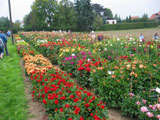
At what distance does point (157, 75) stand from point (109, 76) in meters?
1.20

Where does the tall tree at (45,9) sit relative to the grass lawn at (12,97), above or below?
above

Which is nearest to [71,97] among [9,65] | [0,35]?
[9,65]

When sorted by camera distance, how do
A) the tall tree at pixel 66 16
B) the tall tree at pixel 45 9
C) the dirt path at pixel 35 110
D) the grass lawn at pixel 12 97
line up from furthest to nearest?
the tall tree at pixel 45 9
the tall tree at pixel 66 16
the grass lawn at pixel 12 97
the dirt path at pixel 35 110

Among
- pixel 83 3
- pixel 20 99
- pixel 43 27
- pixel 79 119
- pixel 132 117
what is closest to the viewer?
pixel 79 119

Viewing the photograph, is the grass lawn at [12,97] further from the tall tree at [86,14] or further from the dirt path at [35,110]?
the tall tree at [86,14]

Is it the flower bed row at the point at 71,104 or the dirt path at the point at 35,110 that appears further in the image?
the dirt path at the point at 35,110

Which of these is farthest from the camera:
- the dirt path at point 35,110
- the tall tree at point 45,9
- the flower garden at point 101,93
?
the tall tree at point 45,9

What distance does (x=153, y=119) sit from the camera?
2.66m

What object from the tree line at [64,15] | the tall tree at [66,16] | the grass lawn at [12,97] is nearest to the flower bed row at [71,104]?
the grass lawn at [12,97]

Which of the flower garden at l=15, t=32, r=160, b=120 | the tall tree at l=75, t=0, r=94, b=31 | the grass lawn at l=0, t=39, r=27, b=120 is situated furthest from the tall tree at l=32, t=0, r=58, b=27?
the flower garden at l=15, t=32, r=160, b=120

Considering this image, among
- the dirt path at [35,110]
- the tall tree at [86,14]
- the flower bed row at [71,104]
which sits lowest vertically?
the dirt path at [35,110]

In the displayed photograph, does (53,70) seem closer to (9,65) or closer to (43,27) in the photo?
(9,65)

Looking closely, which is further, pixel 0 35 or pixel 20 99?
pixel 0 35

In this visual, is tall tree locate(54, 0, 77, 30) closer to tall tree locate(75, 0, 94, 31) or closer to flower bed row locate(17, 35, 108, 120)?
tall tree locate(75, 0, 94, 31)
